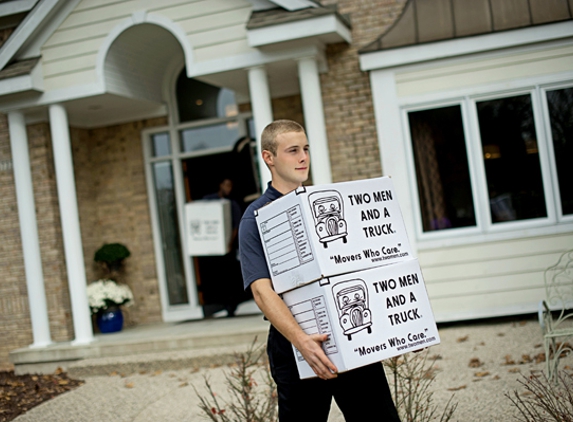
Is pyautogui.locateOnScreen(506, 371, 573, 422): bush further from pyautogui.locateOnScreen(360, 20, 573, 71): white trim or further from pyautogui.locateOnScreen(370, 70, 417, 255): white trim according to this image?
pyautogui.locateOnScreen(360, 20, 573, 71): white trim

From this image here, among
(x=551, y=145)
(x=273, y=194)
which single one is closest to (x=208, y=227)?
(x=551, y=145)

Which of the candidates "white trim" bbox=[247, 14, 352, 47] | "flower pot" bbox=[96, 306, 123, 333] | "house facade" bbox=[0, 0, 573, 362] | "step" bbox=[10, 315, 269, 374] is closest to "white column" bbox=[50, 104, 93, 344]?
"house facade" bbox=[0, 0, 573, 362]

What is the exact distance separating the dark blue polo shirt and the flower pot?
7.12 m

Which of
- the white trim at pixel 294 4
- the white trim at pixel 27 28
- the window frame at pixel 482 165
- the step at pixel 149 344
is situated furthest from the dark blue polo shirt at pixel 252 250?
the white trim at pixel 27 28

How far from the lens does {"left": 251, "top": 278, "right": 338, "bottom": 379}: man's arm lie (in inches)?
97.8

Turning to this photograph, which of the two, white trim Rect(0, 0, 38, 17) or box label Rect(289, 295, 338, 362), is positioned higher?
white trim Rect(0, 0, 38, 17)

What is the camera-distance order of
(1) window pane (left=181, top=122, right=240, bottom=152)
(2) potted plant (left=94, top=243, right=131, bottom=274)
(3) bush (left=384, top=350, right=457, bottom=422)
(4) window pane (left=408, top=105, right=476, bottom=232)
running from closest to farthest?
(3) bush (left=384, top=350, right=457, bottom=422)
(4) window pane (left=408, top=105, right=476, bottom=232)
(2) potted plant (left=94, top=243, right=131, bottom=274)
(1) window pane (left=181, top=122, right=240, bottom=152)

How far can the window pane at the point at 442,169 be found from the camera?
7977 mm

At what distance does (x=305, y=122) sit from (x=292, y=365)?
19.3 ft

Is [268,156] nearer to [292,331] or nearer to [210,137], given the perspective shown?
[292,331]

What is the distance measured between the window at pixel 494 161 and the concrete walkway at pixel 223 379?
4.24 feet

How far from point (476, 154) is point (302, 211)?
19.0 feet

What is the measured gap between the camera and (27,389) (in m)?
7.71

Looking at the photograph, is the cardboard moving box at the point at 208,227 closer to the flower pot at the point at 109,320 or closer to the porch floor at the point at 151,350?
the porch floor at the point at 151,350
